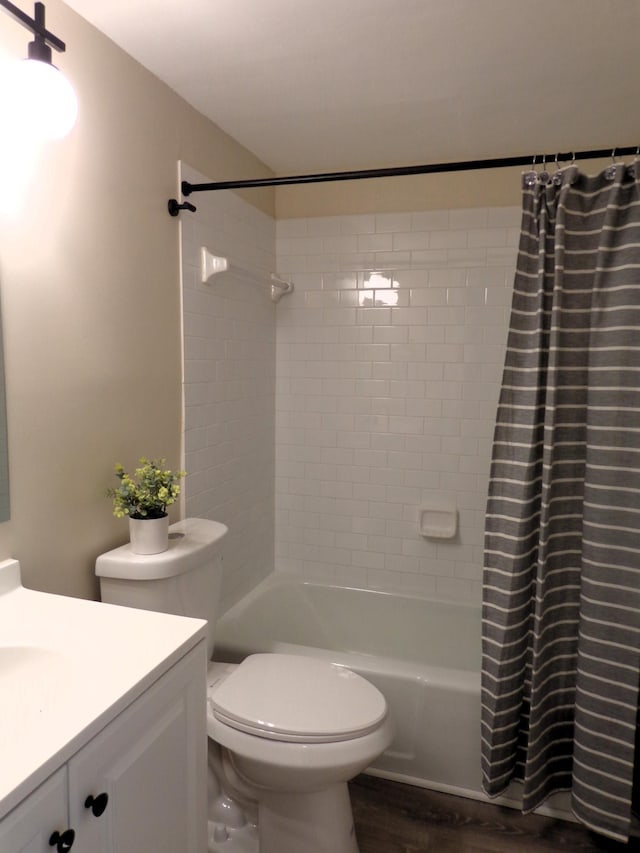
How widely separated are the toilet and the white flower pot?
3 centimetres

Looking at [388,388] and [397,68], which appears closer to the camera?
[397,68]

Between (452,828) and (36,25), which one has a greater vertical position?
(36,25)

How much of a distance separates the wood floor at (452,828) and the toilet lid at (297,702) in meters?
0.54

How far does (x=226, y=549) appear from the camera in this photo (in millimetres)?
2391

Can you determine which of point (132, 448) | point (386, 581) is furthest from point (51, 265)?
point (386, 581)

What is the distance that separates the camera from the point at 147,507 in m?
1.51

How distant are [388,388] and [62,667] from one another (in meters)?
1.98

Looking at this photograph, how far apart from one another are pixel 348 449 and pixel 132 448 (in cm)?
128

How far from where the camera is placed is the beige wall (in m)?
1.31

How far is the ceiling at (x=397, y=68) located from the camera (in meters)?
1.44

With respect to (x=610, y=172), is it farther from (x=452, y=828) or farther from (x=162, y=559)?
(x=452, y=828)

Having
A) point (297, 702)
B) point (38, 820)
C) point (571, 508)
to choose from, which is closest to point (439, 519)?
point (571, 508)

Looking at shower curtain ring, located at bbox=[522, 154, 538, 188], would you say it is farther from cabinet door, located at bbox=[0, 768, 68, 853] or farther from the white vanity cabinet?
cabinet door, located at bbox=[0, 768, 68, 853]

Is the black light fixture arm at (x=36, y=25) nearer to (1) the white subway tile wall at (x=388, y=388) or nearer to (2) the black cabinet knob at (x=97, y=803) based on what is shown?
(2) the black cabinet knob at (x=97, y=803)
